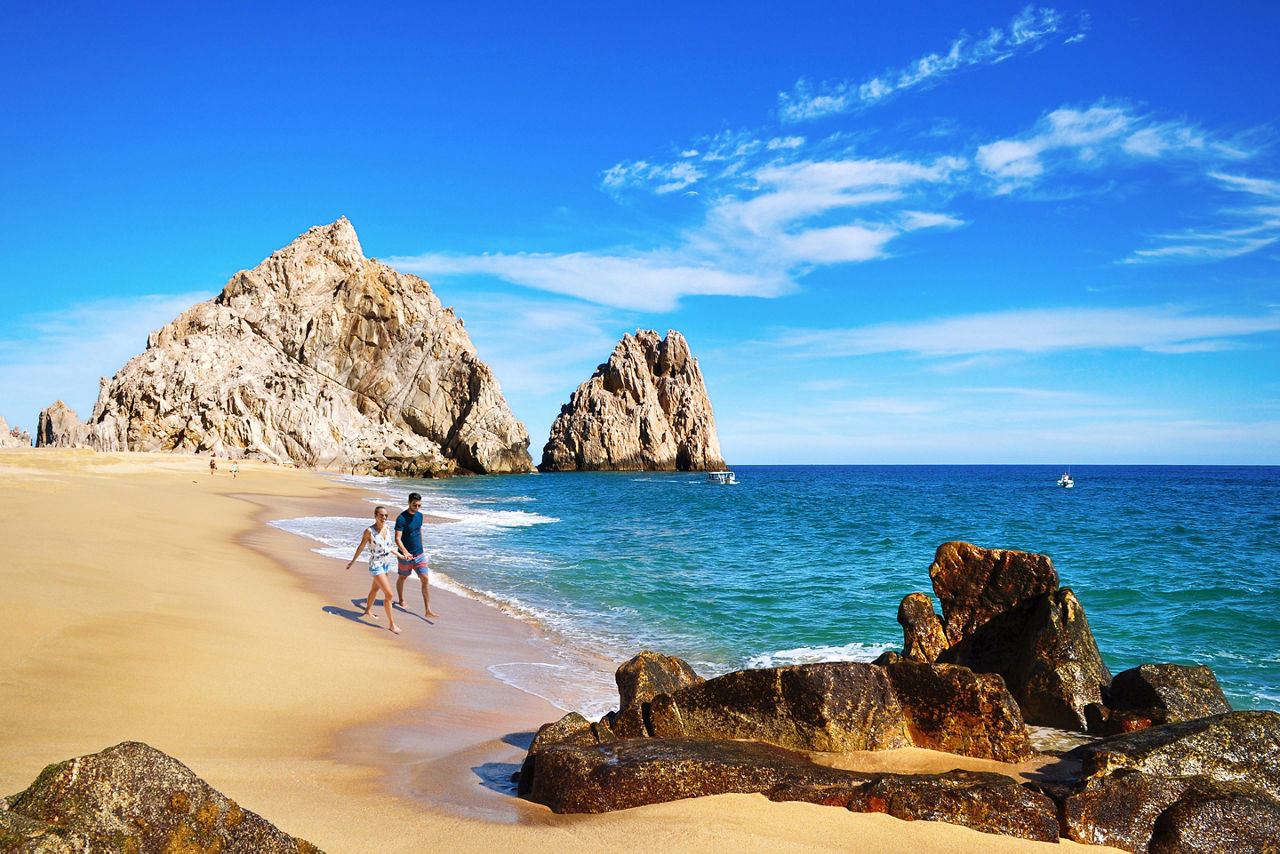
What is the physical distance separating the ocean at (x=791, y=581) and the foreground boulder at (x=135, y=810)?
206 inches

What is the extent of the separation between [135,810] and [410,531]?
9277mm

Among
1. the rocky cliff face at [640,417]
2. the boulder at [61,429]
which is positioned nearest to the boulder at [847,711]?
the boulder at [61,429]

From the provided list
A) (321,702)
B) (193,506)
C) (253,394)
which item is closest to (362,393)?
(253,394)

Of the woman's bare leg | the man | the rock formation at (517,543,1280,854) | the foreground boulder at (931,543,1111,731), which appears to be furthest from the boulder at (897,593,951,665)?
the man

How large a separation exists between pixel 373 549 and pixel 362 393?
83655 mm

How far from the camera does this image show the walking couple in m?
10.9

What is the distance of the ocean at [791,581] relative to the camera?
10.9 m

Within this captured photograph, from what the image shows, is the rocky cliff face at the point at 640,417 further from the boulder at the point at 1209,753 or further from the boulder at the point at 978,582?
the boulder at the point at 1209,753

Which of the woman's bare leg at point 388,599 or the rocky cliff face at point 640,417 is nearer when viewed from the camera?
the woman's bare leg at point 388,599

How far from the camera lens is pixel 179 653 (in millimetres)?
7391

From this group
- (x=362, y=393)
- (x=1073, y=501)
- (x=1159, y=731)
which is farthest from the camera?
(x=362, y=393)

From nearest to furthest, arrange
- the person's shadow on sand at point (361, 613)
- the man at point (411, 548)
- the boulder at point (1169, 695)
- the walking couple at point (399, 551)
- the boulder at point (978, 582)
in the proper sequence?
the boulder at point (1169, 695), the boulder at point (978, 582), the person's shadow on sand at point (361, 613), the walking couple at point (399, 551), the man at point (411, 548)

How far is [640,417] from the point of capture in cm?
11725

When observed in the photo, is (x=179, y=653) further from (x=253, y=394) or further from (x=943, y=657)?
(x=253, y=394)
